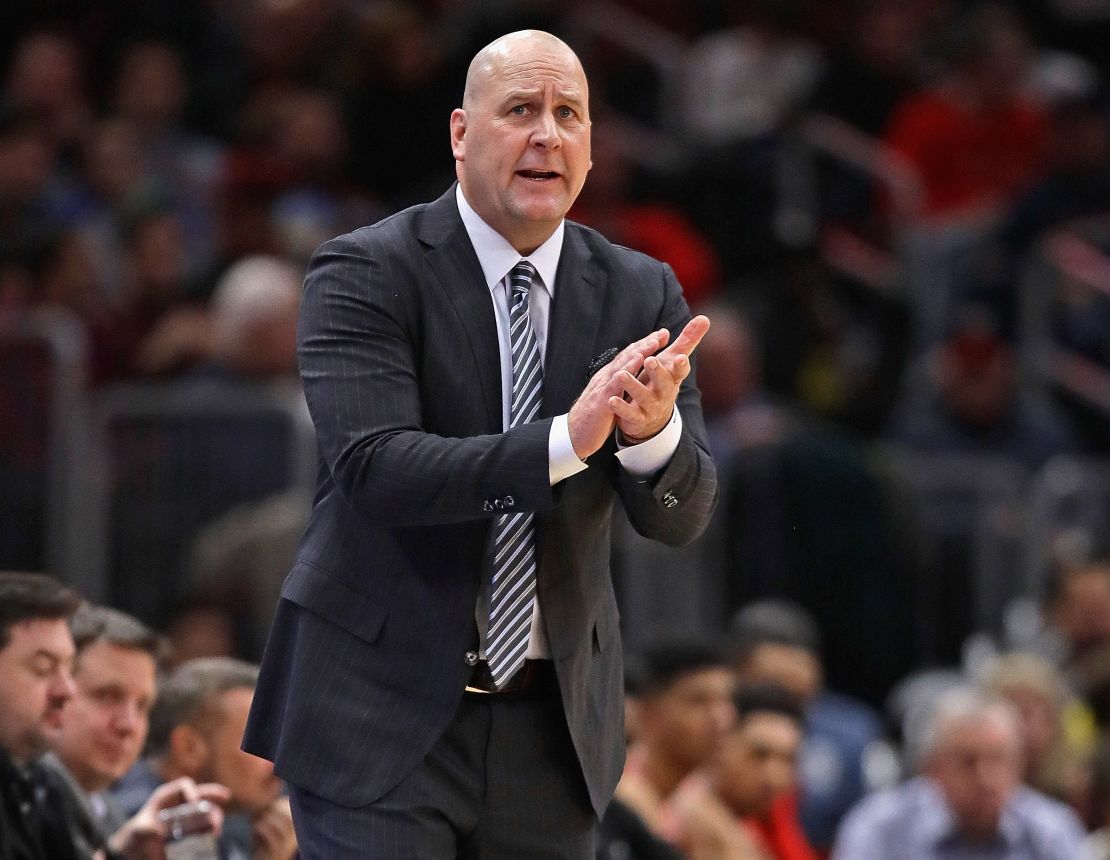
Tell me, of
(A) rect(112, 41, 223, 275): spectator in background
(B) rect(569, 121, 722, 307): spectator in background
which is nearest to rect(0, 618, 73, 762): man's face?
(B) rect(569, 121, 722, 307): spectator in background

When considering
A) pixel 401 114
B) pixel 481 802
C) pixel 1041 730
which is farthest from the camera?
pixel 401 114

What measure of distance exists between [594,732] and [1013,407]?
6.81m

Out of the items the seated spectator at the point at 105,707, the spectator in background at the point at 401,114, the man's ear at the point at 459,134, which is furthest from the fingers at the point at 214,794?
the spectator in background at the point at 401,114

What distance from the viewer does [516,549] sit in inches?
134

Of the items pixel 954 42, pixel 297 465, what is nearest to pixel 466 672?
pixel 297 465

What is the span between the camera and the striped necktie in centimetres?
334

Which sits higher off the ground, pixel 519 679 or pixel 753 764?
pixel 519 679

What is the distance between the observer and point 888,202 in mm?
11180

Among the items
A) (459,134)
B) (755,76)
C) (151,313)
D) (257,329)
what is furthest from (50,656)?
(755,76)

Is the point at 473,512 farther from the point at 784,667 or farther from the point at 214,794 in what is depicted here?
the point at 784,667

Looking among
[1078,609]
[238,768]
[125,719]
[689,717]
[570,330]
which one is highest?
[570,330]

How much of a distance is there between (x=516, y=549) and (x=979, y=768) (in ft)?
14.6

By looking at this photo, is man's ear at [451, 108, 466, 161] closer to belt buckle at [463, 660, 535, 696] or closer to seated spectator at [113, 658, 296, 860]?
belt buckle at [463, 660, 535, 696]

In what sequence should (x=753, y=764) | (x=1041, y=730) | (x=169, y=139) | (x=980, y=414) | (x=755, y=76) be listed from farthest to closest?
(x=755, y=76)
(x=169, y=139)
(x=980, y=414)
(x=1041, y=730)
(x=753, y=764)
